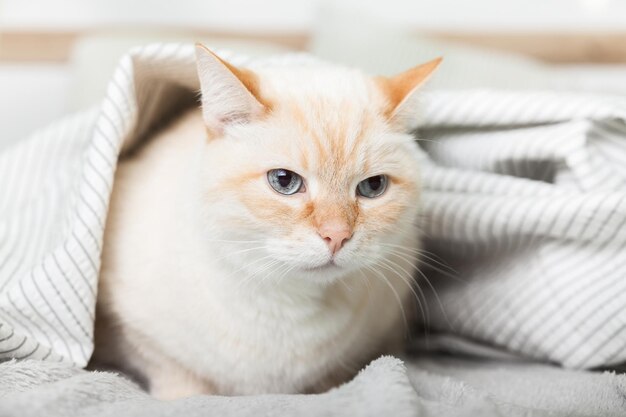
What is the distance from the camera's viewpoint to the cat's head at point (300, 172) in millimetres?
818

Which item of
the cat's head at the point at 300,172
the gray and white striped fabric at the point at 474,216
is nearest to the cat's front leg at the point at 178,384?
the gray and white striped fabric at the point at 474,216

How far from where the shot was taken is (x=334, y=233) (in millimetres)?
802

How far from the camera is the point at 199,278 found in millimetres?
940

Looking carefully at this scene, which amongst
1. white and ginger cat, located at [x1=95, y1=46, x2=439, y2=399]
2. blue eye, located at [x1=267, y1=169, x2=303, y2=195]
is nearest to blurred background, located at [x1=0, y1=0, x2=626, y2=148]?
white and ginger cat, located at [x1=95, y1=46, x2=439, y2=399]

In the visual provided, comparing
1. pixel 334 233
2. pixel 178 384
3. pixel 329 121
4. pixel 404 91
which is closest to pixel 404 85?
pixel 404 91

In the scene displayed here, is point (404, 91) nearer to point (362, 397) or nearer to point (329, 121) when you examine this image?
point (329, 121)

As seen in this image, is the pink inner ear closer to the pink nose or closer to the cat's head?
the cat's head

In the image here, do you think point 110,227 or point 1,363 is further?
point 110,227

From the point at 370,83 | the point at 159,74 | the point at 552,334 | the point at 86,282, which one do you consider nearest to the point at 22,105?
the point at 159,74

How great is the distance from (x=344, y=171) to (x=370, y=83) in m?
0.17

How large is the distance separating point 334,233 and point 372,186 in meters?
0.14

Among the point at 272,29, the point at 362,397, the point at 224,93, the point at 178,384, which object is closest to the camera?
the point at 362,397

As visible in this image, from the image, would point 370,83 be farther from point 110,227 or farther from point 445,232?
point 110,227

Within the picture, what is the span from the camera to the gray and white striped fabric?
944 millimetres
